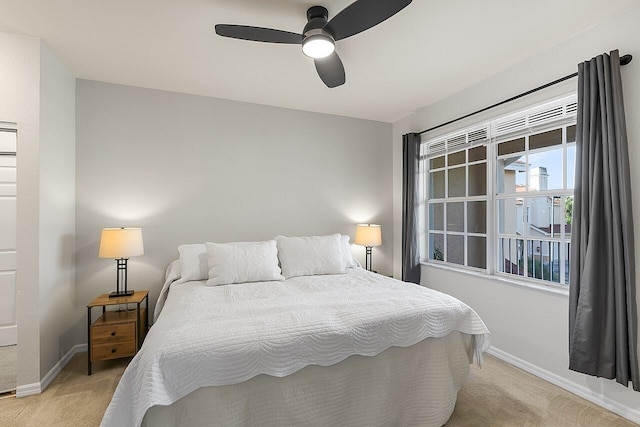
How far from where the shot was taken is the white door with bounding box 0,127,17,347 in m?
2.32

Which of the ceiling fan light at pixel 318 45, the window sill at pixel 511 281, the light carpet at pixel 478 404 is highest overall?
the ceiling fan light at pixel 318 45

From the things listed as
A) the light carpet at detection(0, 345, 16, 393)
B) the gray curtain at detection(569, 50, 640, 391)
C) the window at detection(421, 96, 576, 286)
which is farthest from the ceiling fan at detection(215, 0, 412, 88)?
the light carpet at detection(0, 345, 16, 393)

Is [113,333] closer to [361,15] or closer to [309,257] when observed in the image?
[309,257]

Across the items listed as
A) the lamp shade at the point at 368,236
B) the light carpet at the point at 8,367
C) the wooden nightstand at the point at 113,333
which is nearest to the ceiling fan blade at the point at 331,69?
the lamp shade at the point at 368,236

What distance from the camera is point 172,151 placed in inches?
131

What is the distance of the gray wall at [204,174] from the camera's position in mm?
3070

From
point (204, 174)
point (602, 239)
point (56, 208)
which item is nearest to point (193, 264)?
point (204, 174)

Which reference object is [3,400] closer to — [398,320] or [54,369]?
[54,369]

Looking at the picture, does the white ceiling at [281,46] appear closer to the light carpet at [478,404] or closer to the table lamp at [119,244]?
the table lamp at [119,244]

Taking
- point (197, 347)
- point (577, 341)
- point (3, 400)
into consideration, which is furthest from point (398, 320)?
point (3, 400)

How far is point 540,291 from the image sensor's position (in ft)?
8.41

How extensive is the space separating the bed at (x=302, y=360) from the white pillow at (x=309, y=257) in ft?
2.25

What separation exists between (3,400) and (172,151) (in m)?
2.35

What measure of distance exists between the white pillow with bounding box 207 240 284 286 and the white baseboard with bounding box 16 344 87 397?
1.35 metres
